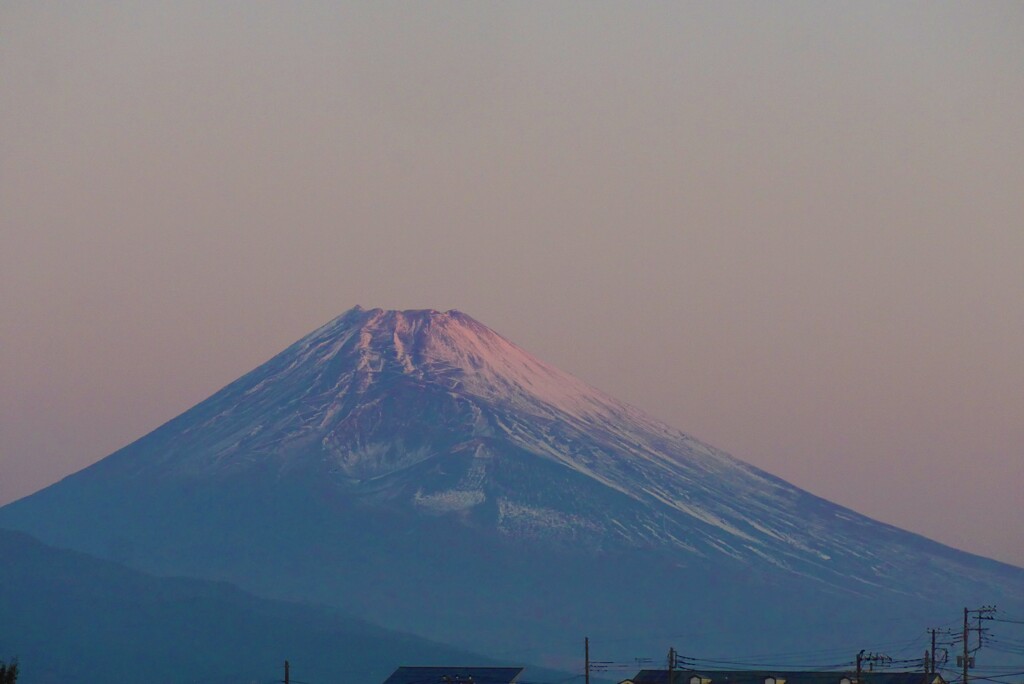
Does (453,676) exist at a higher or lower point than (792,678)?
lower

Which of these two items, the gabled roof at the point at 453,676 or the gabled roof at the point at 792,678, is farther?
the gabled roof at the point at 453,676

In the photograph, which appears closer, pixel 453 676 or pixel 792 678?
pixel 792 678

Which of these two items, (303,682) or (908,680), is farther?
(303,682)

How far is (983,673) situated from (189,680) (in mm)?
71287

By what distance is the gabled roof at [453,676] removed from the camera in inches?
3356

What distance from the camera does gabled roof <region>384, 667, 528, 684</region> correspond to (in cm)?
8525

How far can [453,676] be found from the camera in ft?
282

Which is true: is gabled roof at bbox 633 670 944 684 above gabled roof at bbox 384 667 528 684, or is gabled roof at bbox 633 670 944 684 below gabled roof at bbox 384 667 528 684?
above

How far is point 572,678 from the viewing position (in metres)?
188

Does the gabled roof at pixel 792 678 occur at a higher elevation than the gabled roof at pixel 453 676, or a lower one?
higher

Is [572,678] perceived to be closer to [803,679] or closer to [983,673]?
[983,673]

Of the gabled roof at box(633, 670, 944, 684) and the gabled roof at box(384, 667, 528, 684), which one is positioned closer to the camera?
the gabled roof at box(633, 670, 944, 684)

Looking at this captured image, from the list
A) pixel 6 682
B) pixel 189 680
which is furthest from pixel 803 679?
pixel 189 680

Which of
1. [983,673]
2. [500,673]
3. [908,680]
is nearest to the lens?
[908,680]
